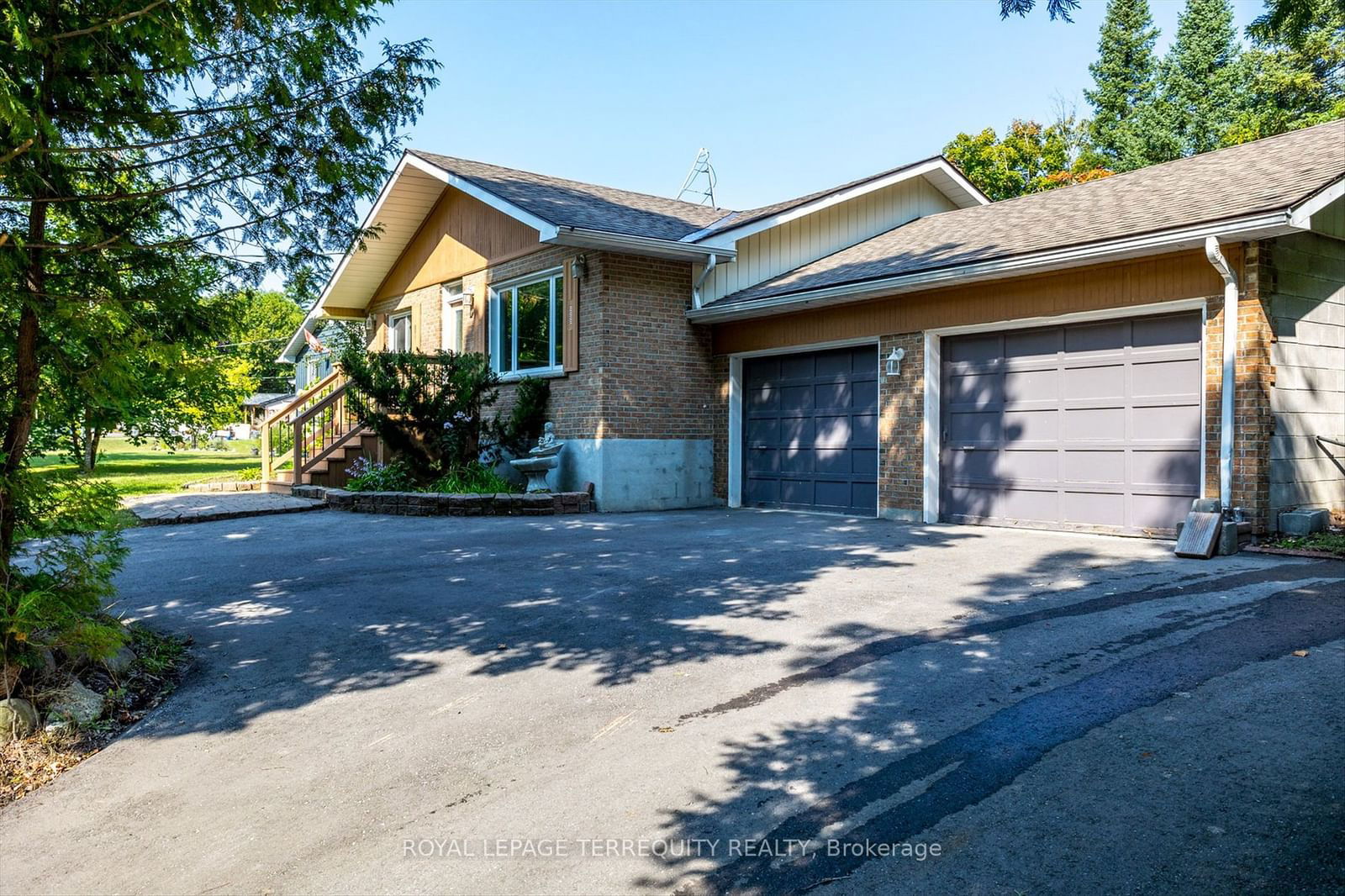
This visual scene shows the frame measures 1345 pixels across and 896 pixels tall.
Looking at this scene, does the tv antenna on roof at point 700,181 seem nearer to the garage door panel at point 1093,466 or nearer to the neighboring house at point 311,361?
the garage door panel at point 1093,466

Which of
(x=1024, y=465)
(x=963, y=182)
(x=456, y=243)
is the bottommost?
(x=1024, y=465)

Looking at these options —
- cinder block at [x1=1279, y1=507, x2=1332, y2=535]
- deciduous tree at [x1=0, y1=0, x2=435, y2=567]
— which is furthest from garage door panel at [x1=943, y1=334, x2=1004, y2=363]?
deciduous tree at [x1=0, y1=0, x2=435, y2=567]

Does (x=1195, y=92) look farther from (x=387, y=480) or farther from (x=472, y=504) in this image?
(x=387, y=480)

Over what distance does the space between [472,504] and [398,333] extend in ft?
26.8

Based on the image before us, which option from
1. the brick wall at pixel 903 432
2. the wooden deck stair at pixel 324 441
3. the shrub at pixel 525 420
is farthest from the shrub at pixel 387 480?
the brick wall at pixel 903 432

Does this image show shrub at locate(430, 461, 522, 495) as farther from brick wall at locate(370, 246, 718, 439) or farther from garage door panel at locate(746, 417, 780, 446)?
garage door panel at locate(746, 417, 780, 446)

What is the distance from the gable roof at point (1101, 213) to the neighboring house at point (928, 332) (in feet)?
0.19

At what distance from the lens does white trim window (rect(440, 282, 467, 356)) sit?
51.1ft

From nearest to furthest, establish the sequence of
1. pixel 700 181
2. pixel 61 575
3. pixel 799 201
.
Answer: pixel 61 575 → pixel 799 201 → pixel 700 181

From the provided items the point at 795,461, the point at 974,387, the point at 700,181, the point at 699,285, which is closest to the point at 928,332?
the point at 974,387

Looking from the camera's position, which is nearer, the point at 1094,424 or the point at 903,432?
the point at 1094,424

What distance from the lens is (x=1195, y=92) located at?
29203mm

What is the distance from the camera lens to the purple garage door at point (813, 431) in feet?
37.3

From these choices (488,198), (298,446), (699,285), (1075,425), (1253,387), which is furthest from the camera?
(298,446)
